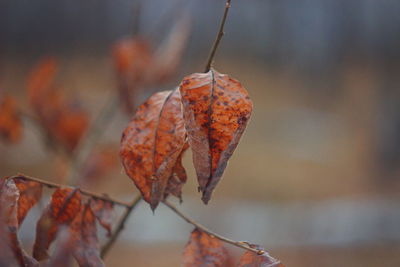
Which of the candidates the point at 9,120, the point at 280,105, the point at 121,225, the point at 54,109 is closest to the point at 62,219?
the point at 121,225

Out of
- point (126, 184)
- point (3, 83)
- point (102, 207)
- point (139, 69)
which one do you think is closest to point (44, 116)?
point (139, 69)

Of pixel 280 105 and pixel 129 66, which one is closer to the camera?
pixel 129 66

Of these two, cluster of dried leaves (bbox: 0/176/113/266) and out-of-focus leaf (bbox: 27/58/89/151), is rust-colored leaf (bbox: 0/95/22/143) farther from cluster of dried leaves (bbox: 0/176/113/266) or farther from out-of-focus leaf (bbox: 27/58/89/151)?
cluster of dried leaves (bbox: 0/176/113/266)

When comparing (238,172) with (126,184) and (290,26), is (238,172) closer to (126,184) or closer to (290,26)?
(126,184)

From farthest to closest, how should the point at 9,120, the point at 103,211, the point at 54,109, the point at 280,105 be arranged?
the point at 280,105, the point at 54,109, the point at 9,120, the point at 103,211

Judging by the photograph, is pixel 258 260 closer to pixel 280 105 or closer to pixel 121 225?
pixel 121 225

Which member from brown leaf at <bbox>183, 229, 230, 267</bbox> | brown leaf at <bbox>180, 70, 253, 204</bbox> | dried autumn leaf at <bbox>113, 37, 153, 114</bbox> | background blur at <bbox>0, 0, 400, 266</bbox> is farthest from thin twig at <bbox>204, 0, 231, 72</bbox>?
background blur at <bbox>0, 0, 400, 266</bbox>

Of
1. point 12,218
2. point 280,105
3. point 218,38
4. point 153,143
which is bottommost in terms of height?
point 12,218
